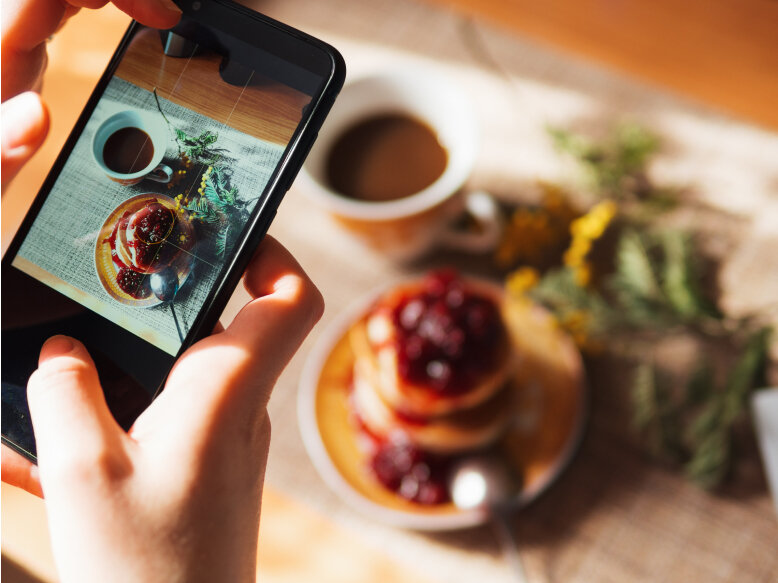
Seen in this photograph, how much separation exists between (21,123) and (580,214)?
1.58 feet

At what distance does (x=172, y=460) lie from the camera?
0.27 meters

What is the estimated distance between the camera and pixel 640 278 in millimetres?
529

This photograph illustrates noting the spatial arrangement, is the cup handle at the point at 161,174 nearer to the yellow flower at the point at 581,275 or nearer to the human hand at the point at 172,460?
the human hand at the point at 172,460

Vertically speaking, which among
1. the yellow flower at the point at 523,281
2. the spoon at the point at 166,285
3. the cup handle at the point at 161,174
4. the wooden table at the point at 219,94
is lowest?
the spoon at the point at 166,285

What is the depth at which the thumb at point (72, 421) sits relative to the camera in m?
0.27

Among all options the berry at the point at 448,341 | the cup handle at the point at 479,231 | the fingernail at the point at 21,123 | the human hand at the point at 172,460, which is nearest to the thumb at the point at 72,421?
the human hand at the point at 172,460

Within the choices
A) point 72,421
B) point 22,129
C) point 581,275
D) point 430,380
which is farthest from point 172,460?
point 581,275

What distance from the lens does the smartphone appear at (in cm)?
32

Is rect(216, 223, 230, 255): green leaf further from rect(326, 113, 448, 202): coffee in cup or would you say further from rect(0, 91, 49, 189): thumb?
rect(326, 113, 448, 202): coffee in cup

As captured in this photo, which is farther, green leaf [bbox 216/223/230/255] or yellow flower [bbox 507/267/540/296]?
yellow flower [bbox 507/267/540/296]

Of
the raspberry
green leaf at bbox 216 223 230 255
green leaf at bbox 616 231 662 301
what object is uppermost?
green leaf at bbox 616 231 662 301

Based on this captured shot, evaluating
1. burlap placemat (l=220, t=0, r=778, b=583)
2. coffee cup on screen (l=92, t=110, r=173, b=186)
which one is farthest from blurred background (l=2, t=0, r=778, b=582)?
coffee cup on screen (l=92, t=110, r=173, b=186)

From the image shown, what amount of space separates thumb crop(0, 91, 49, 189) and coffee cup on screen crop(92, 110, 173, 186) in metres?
0.05

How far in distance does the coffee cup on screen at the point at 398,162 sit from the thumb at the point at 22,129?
262 mm
